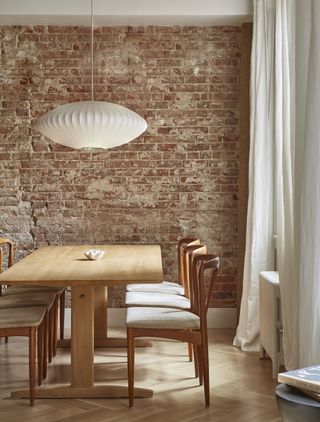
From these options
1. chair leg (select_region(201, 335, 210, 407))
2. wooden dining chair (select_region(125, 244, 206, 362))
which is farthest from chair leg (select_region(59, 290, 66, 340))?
chair leg (select_region(201, 335, 210, 407))

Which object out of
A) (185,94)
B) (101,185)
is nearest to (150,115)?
(185,94)

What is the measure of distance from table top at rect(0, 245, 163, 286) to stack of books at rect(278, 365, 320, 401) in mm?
1659

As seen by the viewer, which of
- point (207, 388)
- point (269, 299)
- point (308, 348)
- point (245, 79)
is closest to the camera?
point (308, 348)

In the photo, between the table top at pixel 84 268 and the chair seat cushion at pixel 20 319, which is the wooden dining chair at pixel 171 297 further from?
the chair seat cushion at pixel 20 319

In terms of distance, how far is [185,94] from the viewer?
6891mm

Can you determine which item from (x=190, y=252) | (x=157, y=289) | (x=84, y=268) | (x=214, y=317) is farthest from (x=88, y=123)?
(x=214, y=317)

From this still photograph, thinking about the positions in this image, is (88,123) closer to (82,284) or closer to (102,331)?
(82,284)

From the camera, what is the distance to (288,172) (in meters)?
4.59

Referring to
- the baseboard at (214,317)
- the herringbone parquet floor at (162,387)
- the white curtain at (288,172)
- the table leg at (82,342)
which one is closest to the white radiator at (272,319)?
the herringbone parquet floor at (162,387)

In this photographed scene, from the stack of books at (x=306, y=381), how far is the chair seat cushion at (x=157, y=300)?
2152 millimetres

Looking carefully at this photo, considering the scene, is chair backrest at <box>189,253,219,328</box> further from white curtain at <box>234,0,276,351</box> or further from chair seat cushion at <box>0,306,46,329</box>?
white curtain at <box>234,0,276,351</box>

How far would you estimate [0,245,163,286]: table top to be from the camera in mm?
4312

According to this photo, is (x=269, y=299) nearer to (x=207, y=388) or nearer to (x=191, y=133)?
(x=207, y=388)

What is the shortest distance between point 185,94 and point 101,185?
1182 mm
